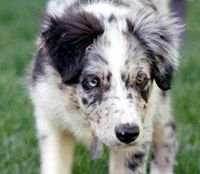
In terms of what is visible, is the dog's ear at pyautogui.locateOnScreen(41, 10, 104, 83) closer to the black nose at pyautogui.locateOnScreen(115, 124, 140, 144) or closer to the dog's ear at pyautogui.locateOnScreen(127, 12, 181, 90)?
the dog's ear at pyautogui.locateOnScreen(127, 12, 181, 90)

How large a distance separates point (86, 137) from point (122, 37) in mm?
728

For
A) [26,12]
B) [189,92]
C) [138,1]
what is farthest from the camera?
[26,12]

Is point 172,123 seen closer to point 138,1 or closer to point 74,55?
point 138,1

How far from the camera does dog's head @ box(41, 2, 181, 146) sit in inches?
171

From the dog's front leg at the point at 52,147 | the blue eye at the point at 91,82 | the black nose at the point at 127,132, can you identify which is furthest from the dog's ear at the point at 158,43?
the dog's front leg at the point at 52,147

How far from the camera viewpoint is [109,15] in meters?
4.79

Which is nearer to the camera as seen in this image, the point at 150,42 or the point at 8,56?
the point at 150,42


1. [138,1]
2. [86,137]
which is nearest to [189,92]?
[138,1]

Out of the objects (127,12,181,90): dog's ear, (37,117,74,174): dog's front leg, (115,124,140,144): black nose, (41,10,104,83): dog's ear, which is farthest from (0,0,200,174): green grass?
(115,124,140,144): black nose

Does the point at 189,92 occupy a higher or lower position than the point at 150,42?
lower

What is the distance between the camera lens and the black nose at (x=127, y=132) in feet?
13.8

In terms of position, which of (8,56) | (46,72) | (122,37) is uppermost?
(122,37)

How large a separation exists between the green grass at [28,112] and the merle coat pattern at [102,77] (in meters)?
0.38

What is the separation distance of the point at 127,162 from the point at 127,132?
76 centimetres
